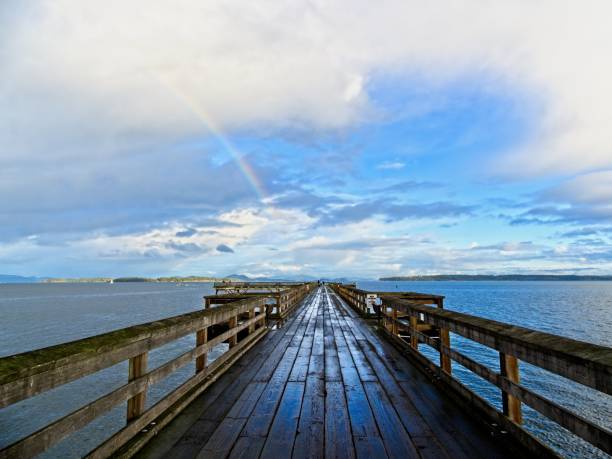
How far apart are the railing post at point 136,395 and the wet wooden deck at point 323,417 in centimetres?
34

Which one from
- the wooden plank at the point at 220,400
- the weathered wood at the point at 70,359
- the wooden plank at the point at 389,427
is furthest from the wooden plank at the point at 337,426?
the weathered wood at the point at 70,359

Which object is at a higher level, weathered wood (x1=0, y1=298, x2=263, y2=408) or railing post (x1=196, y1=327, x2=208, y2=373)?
weathered wood (x1=0, y1=298, x2=263, y2=408)

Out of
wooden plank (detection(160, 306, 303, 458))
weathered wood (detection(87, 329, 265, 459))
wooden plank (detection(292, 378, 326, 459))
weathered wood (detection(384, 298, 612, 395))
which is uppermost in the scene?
weathered wood (detection(384, 298, 612, 395))

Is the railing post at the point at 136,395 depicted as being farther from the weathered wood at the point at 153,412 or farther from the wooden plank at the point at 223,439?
the wooden plank at the point at 223,439

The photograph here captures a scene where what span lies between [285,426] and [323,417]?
541 millimetres

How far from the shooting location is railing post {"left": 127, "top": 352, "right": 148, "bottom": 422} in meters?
3.67

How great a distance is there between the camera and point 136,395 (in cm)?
369

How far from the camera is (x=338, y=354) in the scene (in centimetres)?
808

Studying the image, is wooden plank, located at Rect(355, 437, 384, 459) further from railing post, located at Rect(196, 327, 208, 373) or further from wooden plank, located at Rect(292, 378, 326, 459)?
railing post, located at Rect(196, 327, 208, 373)

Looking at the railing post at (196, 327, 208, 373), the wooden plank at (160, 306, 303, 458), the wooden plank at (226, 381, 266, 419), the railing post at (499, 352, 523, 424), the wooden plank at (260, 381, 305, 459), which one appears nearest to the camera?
the wooden plank at (260, 381, 305, 459)

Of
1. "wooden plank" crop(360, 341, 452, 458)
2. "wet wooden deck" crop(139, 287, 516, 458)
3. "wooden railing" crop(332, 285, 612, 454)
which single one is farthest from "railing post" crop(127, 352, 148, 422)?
"wooden railing" crop(332, 285, 612, 454)

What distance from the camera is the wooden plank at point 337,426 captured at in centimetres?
353

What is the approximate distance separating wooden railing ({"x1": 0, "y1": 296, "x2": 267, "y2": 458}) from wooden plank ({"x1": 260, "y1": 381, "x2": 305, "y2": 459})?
121cm

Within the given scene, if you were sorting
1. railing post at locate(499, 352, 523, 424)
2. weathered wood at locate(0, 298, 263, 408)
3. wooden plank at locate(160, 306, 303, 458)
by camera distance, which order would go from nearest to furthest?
weathered wood at locate(0, 298, 263, 408)
wooden plank at locate(160, 306, 303, 458)
railing post at locate(499, 352, 523, 424)
